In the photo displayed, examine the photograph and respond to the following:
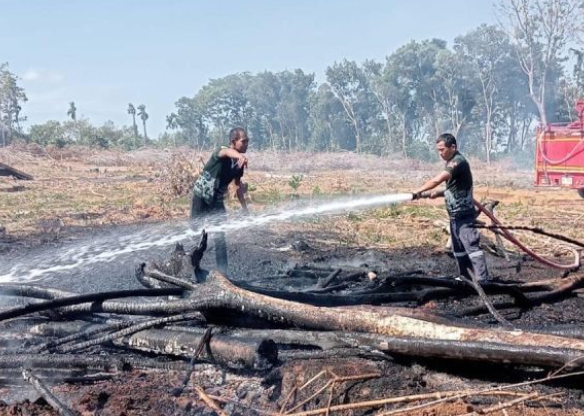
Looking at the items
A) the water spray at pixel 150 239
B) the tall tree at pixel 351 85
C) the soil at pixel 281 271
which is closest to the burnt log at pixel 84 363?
the soil at pixel 281 271

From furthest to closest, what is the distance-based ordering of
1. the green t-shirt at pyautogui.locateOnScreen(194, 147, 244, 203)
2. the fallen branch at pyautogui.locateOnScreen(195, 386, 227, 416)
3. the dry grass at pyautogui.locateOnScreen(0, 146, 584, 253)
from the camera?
1. the dry grass at pyautogui.locateOnScreen(0, 146, 584, 253)
2. the green t-shirt at pyautogui.locateOnScreen(194, 147, 244, 203)
3. the fallen branch at pyautogui.locateOnScreen(195, 386, 227, 416)

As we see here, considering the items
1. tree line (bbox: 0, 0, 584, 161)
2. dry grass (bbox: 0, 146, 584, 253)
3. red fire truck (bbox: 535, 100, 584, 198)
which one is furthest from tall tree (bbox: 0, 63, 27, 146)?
red fire truck (bbox: 535, 100, 584, 198)

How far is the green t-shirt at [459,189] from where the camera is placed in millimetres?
→ 5766

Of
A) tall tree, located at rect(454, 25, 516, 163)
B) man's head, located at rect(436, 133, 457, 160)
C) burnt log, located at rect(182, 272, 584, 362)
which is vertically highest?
tall tree, located at rect(454, 25, 516, 163)

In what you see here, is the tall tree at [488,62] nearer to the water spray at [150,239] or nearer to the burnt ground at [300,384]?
the water spray at [150,239]

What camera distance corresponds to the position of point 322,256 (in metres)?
7.74

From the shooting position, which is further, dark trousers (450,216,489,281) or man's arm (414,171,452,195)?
dark trousers (450,216,489,281)

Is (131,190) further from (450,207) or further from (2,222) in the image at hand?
(450,207)

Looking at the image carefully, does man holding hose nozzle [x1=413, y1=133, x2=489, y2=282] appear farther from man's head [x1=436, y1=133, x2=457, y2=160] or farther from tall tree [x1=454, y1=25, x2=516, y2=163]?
tall tree [x1=454, y1=25, x2=516, y2=163]

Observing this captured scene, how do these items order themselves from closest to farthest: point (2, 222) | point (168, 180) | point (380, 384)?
point (380, 384), point (2, 222), point (168, 180)

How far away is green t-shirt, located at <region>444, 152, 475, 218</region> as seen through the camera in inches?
227

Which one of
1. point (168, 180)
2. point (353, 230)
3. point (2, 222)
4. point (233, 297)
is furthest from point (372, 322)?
point (168, 180)

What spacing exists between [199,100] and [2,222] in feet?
157

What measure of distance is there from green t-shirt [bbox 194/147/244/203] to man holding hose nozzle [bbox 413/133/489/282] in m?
1.92
